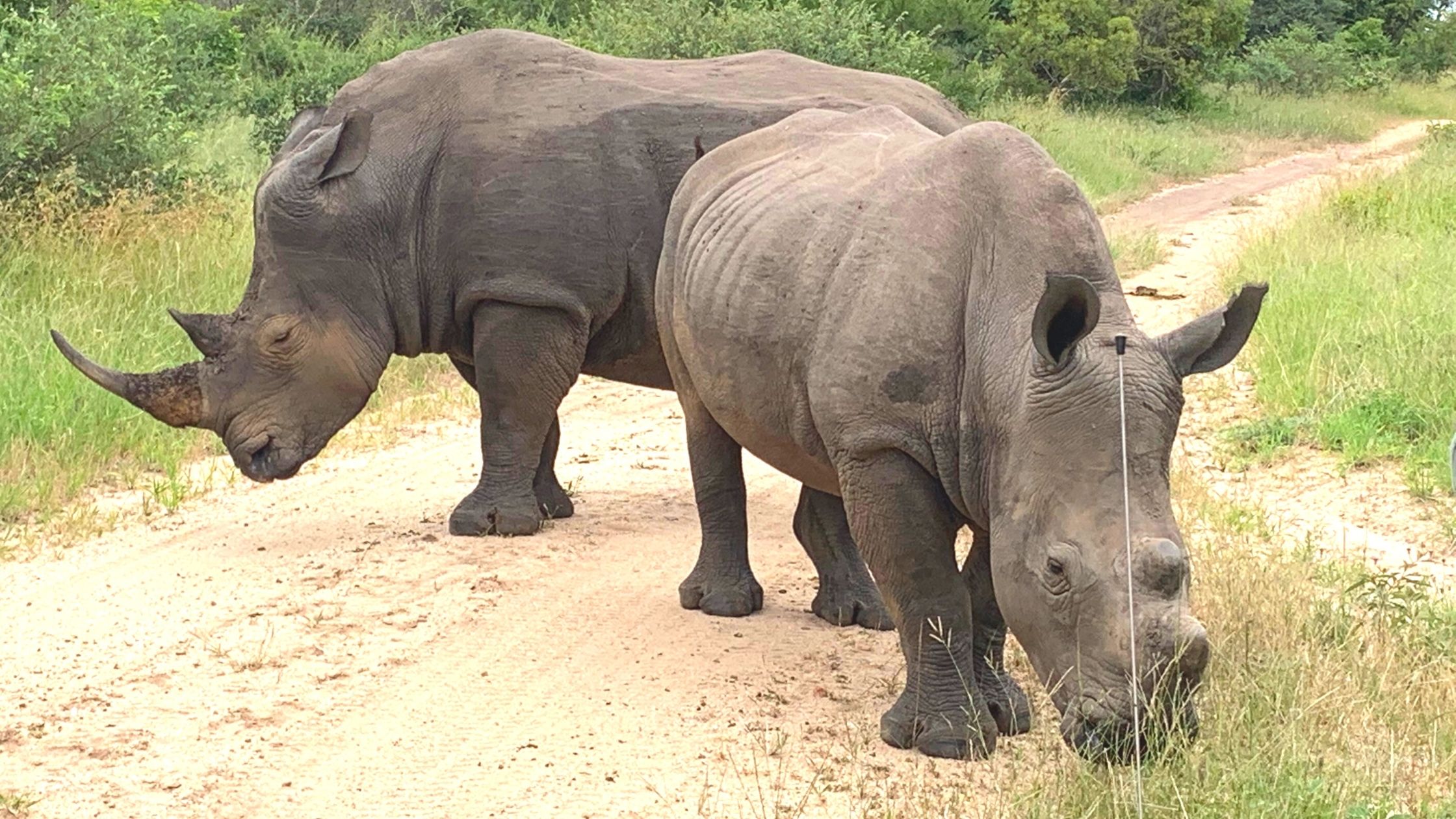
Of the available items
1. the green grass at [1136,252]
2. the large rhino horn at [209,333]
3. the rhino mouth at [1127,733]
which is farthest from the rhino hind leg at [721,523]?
the green grass at [1136,252]

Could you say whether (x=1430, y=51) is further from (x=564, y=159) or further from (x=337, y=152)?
(x=337, y=152)

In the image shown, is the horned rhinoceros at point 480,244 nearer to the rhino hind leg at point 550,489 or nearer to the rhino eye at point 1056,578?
the rhino hind leg at point 550,489

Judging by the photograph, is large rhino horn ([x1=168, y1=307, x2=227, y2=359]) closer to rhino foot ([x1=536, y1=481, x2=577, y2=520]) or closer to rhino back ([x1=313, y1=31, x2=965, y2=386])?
rhino back ([x1=313, y1=31, x2=965, y2=386])

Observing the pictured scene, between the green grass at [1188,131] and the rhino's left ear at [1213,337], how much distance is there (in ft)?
51.2

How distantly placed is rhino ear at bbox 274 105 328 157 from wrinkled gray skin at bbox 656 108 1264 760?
2.73 meters

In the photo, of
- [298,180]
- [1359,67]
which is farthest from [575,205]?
[1359,67]

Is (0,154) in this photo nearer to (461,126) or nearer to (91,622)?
(461,126)

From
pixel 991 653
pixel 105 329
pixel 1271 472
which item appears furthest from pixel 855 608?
pixel 105 329

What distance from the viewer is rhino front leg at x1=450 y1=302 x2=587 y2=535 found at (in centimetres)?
838

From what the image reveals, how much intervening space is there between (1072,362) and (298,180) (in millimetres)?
4456

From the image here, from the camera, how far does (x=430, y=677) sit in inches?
251

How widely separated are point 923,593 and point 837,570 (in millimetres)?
1622

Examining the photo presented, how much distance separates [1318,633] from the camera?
6035 mm

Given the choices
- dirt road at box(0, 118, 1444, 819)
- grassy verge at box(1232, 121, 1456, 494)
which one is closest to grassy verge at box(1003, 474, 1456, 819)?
dirt road at box(0, 118, 1444, 819)
